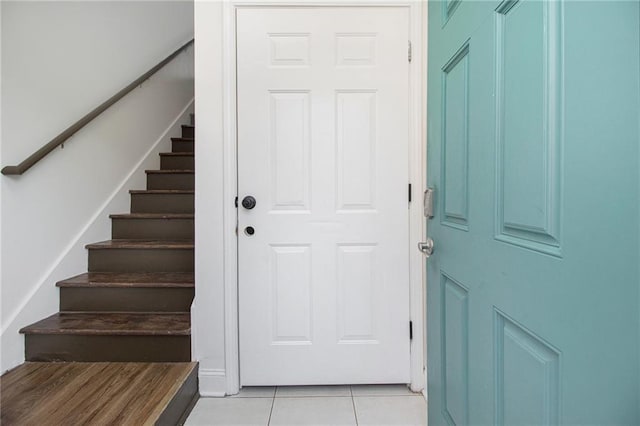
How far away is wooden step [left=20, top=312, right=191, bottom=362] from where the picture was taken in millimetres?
1653

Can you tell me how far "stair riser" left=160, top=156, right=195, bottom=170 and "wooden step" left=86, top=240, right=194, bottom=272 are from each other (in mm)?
1148

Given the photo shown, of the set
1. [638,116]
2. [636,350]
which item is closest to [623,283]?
[636,350]

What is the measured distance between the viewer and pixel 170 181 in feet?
9.23

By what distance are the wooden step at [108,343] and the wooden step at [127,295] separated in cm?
19

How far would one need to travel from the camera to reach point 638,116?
0.42 m

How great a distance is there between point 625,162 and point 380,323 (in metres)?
1.44

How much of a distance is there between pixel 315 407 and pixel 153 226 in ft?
5.48

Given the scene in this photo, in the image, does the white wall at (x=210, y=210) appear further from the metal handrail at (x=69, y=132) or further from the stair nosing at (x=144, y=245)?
the metal handrail at (x=69, y=132)

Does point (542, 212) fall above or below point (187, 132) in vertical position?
below

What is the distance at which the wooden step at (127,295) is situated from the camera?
1855 mm

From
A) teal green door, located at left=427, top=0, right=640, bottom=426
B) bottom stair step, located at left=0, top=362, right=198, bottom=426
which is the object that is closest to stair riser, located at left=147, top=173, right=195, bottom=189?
bottom stair step, located at left=0, top=362, right=198, bottom=426

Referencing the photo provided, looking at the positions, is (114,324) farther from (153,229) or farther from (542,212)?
(542,212)

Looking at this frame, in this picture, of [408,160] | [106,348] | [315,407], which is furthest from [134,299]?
[408,160]

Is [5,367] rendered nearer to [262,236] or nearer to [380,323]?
[262,236]
